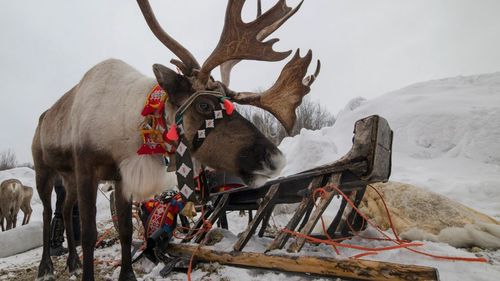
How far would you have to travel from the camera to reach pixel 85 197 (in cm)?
282

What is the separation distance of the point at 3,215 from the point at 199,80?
45.0 ft

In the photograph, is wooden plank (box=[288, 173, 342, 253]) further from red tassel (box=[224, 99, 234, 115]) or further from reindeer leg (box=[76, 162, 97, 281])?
reindeer leg (box=[76, 162, 97, 281])

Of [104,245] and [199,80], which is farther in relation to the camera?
[104,245]

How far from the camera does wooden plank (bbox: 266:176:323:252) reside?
2699 mm

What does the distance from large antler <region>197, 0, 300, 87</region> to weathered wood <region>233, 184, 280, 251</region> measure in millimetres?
1286

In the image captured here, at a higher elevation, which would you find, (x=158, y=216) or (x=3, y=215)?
(x=158, y=216)

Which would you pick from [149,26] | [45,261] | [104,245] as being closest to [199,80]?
[149,26]

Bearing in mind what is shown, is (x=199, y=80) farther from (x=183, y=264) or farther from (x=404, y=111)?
(x=404, y=111)

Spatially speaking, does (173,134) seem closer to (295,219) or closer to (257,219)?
(257,219)

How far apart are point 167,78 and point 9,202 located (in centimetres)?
1339

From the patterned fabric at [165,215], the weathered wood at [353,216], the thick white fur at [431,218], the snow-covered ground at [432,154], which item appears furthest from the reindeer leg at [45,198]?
the thick white fur at [431,218]

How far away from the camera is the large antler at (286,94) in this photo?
2777 mm

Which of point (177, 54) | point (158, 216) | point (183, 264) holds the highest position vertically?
point (177, 54)

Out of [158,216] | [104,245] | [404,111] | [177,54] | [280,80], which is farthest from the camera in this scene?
[404,111]
